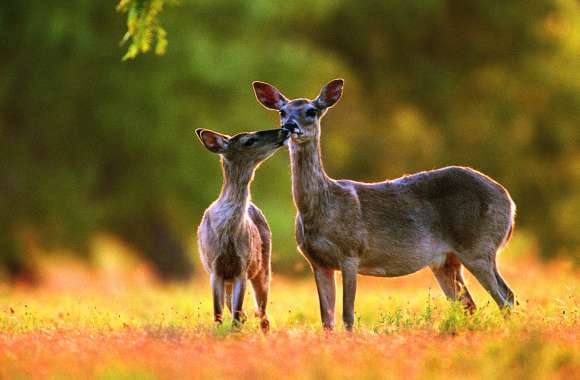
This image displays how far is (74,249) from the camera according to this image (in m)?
26.1

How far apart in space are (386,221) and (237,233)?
1.43m

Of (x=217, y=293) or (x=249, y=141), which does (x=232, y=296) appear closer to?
(x=217, y=293)

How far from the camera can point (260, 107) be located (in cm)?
2411

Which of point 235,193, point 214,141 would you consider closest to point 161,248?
point 214,141

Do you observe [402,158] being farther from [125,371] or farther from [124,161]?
[125,371]

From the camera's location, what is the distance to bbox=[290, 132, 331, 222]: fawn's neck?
1059 cm

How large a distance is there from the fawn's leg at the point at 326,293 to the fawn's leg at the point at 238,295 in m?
0.67

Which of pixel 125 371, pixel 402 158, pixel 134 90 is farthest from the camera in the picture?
pixel 402 158

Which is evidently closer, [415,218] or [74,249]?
[415,218]

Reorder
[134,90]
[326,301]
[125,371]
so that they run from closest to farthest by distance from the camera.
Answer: [125,371] < [326,301] < [134,90]

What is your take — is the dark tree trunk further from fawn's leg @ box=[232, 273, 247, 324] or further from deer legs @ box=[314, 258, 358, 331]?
fawn's leg @ box=[232, 273, 247, 324]

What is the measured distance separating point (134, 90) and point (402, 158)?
20.0ft

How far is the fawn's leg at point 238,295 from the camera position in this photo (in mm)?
10211

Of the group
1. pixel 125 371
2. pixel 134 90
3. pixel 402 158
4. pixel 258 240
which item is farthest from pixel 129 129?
pixel 125 371
